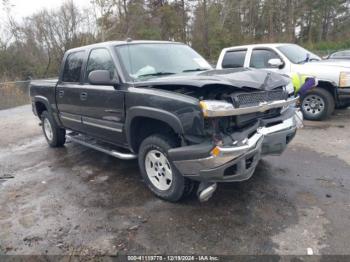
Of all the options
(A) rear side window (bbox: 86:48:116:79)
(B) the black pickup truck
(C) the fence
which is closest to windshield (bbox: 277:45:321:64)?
(B) the black pickup truck

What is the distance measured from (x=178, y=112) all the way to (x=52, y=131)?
422cm

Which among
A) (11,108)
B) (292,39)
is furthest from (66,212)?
(292,39)

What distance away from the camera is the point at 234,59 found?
8.09 metres

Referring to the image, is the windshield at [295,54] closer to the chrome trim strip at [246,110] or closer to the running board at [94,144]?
the chrome trim strip at [246,110]

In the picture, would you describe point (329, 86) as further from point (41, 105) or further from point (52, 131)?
point (41, 105)

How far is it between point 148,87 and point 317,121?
17.8 ft

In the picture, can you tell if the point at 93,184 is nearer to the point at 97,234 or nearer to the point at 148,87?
the point at 97,234

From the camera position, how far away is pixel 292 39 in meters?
32.8

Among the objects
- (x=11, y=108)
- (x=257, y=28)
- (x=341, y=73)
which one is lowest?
(x=11, y=108)

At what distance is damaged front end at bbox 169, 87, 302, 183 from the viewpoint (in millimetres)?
2979

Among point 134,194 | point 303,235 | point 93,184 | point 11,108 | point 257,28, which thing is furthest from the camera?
point 257,28

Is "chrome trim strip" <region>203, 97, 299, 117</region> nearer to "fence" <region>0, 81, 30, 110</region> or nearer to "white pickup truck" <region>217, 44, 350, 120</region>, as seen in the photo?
"white pickup truck" <region>217, 44, 350, 120</region>

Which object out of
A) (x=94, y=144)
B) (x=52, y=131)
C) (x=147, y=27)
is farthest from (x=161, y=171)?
(x=147, y=27)

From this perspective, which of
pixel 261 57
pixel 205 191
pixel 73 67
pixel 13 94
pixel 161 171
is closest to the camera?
pixel 205 191
